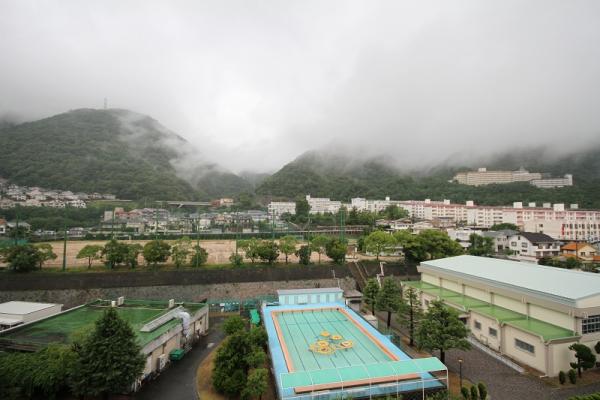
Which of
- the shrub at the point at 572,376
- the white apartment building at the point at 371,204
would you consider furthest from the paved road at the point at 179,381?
the white apartment building at the point at 371,204

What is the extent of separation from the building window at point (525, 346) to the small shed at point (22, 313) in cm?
2214

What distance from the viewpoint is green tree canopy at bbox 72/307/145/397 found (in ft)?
30.5

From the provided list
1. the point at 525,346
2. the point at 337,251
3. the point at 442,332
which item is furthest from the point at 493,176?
the point at 442,332

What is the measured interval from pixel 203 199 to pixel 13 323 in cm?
7024

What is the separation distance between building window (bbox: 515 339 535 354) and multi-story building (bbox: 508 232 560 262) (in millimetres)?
24574

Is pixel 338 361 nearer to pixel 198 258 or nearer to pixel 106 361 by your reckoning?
pixel 106 361

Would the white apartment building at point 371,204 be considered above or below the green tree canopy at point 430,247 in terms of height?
above

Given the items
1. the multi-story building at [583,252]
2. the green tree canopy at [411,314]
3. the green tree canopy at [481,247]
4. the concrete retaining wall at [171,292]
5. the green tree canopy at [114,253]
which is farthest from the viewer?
the multi-story building at [583,252]

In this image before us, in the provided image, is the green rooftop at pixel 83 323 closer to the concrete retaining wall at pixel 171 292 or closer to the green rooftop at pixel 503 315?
the concrete retaining wall at pixel 171 292

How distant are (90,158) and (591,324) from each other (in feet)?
278

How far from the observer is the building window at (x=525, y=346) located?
1223 cm

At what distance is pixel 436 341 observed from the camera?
11617 millimetres

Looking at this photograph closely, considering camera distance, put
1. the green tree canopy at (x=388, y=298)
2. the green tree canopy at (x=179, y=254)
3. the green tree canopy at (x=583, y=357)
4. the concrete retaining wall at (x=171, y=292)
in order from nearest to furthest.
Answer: the green tree canopy at (x=583, y=357), the green tree canopy at (x=388, y=298), the concrete retaining wall at (x=171, y=292), the green tree canopy at (x=179, y=254)

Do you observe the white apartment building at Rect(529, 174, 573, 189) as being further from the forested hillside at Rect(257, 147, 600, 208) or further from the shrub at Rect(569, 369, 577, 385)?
the shrub at Rect(569, 369, 577, 385)
